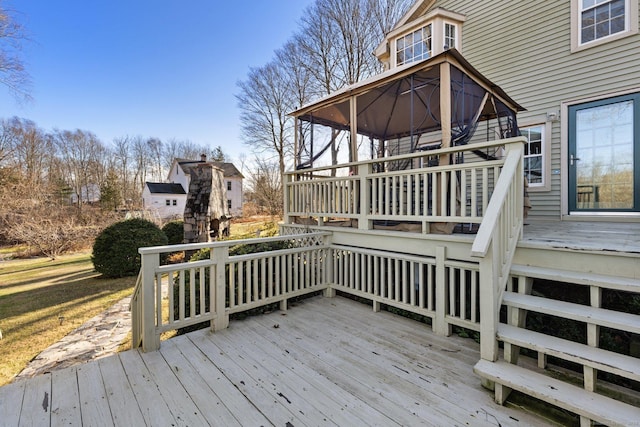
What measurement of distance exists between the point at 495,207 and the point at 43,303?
8611 mm

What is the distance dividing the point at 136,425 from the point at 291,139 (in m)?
16.9

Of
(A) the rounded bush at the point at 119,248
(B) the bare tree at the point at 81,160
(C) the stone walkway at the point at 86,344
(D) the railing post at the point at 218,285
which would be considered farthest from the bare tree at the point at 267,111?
(B) the bare tree at the point at 81,160

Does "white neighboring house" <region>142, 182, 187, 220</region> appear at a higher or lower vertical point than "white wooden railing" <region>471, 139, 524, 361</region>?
higher

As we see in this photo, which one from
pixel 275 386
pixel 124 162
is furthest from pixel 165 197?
pixel 275 386

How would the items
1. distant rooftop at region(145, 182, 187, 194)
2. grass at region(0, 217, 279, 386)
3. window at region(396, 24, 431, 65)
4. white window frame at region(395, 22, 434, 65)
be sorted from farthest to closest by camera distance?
distant rooftop at region(145, 182, 187, 194), window at region(396, 24, 431, 65), white window frame at region(395, 22, 434, 65), grass at region(0, 217, 279, 386)

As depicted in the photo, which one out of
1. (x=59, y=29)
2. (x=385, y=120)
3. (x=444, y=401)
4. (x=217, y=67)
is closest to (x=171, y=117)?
(x=217, y=67)

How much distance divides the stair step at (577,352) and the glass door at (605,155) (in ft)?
15.8

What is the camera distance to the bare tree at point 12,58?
20.4ft

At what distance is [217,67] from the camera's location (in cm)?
1552

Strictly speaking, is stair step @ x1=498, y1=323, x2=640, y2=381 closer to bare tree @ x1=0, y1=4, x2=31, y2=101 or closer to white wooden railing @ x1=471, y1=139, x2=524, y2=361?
white wooden railing @ x1=471, y1=139, x2=524, y2=361

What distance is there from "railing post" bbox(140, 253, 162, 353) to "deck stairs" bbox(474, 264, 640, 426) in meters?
2.72

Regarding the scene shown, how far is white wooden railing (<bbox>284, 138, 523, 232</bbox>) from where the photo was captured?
295 cm

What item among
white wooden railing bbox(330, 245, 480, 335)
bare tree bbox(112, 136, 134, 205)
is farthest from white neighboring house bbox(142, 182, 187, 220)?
A: white wooden railing bbox(330, 245, 480, 335)

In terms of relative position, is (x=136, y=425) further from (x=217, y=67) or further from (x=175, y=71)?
(x=175, y=71)
